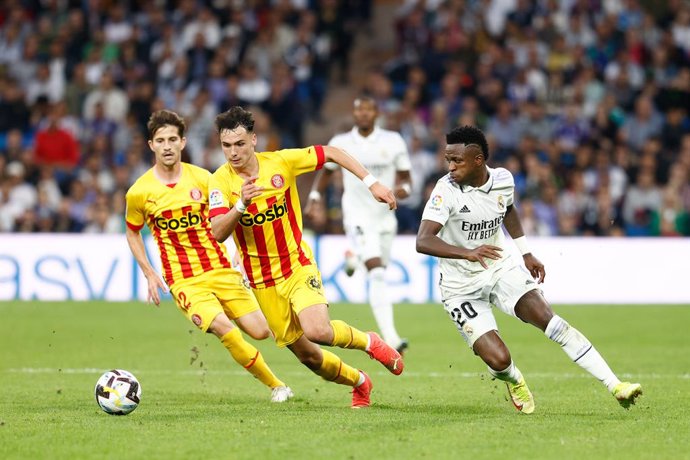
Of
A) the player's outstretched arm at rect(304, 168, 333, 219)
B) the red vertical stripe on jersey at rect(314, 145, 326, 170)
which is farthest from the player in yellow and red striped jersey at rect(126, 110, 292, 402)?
the player's outstretched arm at rect(304, 168, 333, 219)

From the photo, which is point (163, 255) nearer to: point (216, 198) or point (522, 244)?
point (216, 198)

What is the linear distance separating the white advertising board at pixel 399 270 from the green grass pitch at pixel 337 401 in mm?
1659

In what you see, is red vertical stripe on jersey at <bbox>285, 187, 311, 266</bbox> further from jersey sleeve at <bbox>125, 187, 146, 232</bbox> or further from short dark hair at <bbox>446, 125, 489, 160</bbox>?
jersey sleeve at <bbox>125, 187, 146, 232</bbox>

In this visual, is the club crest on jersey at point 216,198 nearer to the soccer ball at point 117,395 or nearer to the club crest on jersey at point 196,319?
the club crest on jersey at point 196,319

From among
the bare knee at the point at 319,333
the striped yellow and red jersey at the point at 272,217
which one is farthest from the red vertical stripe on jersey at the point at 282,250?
the bare knee at the point at 319,333

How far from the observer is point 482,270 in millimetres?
8648

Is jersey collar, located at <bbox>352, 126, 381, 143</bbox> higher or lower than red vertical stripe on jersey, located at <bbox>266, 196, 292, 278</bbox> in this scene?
higher

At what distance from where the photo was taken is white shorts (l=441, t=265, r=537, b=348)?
8523 mm

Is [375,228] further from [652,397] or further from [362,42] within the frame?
[362,42]

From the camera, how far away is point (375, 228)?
43.2 ft

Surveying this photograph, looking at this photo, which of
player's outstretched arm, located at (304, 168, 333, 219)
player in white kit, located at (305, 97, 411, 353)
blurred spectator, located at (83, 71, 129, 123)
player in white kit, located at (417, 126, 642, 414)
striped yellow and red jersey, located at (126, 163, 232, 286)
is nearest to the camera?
player in white kit, located at (417, 126, 642, 414)

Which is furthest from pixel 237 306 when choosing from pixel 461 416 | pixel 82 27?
pixel 82 27

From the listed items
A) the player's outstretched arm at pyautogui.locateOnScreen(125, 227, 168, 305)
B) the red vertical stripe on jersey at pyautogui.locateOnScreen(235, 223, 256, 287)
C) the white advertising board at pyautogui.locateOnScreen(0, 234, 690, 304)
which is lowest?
the white advertising board at pyautogui.locateOnScreen(0, 234, 690, 304)

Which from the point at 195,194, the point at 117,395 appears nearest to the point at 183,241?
the point at 195,194
